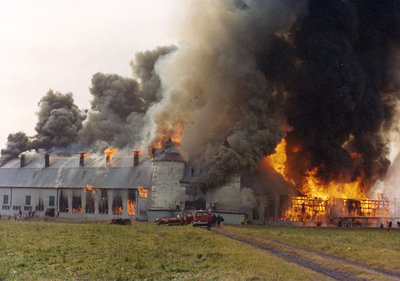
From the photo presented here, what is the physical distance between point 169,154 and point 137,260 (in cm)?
4526

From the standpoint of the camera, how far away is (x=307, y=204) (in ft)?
260

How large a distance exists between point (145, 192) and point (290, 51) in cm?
2993

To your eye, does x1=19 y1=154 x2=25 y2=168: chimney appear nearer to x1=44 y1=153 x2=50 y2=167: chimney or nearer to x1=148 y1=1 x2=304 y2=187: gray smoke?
x1=44 y1=153 x2=50 y2=167: chimney

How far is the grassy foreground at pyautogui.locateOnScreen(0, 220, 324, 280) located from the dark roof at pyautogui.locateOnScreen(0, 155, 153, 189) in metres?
37.7

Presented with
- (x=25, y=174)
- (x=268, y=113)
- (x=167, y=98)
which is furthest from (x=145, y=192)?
(x=25, y=174)

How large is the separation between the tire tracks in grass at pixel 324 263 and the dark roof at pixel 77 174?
41.2m

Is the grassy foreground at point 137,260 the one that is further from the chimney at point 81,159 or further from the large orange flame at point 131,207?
the chimney at point 81,159

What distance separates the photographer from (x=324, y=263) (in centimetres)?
3259

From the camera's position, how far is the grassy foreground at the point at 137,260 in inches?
1102

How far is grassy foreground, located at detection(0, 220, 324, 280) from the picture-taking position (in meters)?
28.0

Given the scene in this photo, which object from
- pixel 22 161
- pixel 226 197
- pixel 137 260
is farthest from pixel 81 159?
pixel 137 260

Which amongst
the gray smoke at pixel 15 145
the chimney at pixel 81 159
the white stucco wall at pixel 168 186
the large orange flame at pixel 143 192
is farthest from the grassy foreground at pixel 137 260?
the gray smoke at pixel 15 145

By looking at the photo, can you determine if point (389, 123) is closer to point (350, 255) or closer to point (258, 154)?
point (258, 154)

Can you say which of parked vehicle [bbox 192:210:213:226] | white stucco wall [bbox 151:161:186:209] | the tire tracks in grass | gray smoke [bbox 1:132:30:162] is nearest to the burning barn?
white stucco wall [bbox 151:161:186:209]
